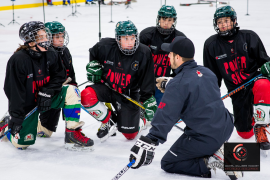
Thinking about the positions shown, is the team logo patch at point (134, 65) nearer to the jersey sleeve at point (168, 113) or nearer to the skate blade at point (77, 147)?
the skate blade at point (77, 147)

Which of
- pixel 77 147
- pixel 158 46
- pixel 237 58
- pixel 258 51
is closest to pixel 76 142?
pixel 77 147

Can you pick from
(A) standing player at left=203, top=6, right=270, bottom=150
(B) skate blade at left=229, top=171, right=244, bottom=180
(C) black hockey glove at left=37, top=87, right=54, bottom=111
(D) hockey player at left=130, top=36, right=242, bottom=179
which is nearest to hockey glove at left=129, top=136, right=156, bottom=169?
(D) hockey player at left=130, top=36, right=242, bottom=179

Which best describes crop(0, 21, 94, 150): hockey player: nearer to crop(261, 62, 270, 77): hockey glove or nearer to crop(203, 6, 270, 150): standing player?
crop(203, 6, 270, 150): standing player

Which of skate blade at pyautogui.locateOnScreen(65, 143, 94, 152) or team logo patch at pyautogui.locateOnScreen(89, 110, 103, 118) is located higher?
team logo patch at pyautogui.locateOnScreen(89, 110, 103, 118)

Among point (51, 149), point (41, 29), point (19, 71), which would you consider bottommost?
point (51, 149)

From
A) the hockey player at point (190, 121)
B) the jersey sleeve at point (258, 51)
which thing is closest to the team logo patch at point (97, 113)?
the hockey player at point (190, 121)

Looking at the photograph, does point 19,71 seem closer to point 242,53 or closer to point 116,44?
point 116,44

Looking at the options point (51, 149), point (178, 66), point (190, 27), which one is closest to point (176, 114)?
point (178, 66)

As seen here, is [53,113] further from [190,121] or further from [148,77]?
[190,121]

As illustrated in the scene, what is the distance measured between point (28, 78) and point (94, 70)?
615mm

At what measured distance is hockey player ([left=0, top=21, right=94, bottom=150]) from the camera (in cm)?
244

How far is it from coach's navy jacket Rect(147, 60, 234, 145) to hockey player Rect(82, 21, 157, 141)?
0.86 m

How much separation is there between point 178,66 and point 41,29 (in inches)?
45.0

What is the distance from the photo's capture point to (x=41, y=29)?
254 cm
